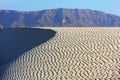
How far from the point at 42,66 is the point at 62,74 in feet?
7.19

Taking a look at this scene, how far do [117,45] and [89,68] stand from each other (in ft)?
13.8

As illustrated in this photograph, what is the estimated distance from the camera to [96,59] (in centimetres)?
1677

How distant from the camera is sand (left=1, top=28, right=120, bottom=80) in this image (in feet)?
48.5

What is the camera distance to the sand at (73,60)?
14.8 m

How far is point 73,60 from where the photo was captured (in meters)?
17.2

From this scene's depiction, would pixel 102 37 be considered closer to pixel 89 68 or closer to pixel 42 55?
pixel 42 55

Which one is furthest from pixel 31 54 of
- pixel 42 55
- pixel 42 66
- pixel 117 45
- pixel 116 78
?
pixel 116 78

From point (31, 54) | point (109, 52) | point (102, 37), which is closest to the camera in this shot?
point (109, 52)

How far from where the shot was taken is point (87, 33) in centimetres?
2466

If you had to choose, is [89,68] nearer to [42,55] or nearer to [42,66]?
[42,66]

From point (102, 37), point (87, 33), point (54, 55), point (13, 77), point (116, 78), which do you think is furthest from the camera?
point (87, 33)

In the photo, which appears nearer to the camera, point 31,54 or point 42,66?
point 42,66

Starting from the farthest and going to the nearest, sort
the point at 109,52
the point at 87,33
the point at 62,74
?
the point at 87,33, the point at 109,52, the point at 62,74

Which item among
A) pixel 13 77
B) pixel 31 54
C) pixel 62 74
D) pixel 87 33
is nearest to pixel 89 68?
pixel 62 74
